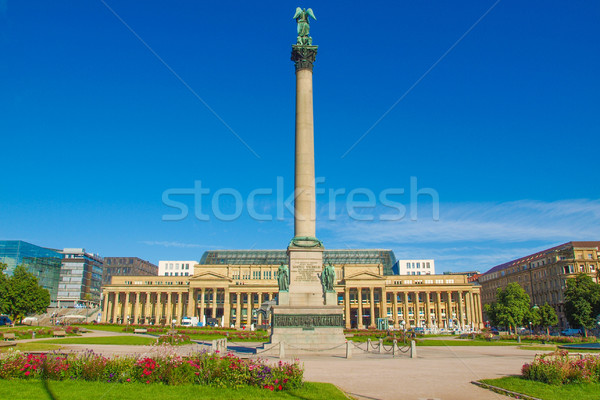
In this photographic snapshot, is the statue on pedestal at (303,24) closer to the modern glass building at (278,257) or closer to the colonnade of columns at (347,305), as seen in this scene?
the colonnade of columns at (347,305)

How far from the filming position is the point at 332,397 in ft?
53.6

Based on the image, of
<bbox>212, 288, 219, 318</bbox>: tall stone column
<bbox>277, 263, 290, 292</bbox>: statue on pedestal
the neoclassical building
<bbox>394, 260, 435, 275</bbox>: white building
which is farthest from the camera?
<bbox>394, 260, 435, 275</bbox>: white building

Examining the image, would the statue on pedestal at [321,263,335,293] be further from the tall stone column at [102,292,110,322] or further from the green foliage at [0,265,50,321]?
the tall stone column at [102,292,110,322]

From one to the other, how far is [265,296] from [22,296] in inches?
3357

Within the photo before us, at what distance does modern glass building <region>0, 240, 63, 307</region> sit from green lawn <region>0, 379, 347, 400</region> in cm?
18608

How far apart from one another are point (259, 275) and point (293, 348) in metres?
135

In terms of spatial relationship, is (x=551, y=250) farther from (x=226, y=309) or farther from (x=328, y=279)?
(x=328, y=279)

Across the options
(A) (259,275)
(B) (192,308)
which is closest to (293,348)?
(B) (192,308)

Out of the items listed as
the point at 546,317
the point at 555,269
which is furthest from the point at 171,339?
the point at 555,269

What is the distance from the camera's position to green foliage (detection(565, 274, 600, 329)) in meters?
83.8

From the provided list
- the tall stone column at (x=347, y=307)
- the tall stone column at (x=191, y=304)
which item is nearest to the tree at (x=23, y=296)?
the tall stone column at (x=191, y=304)

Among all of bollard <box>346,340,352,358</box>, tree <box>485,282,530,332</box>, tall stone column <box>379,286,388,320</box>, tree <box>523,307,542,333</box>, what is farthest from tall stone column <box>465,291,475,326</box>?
bollard <box>346,340,352,358</box>

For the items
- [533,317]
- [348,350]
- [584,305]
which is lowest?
[348,350]

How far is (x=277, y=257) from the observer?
596ft
